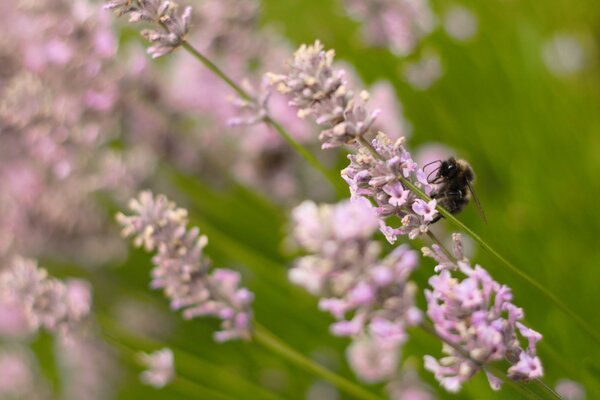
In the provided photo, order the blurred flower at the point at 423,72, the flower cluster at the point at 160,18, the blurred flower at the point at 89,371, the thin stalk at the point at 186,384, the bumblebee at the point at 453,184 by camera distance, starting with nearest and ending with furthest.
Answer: the flower cluster at the point at 160,18 < the bumblebee at the point at 453,184 < the thin stalk at the point at 186,384 < the blurred flower at the point at 423,72 < the blurred flower at the point at 89,371

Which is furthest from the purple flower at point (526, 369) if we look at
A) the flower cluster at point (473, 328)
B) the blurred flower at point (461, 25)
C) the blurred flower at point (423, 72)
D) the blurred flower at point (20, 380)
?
the blurred flower at point (20, 380)

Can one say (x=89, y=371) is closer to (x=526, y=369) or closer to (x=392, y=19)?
(x=392, y=19)

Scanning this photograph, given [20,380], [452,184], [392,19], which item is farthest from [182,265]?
[20,380]

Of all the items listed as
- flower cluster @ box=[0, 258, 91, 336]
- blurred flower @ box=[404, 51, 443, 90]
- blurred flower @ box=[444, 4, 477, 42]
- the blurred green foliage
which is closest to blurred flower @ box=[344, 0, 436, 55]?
blurred flower @ box=[404, 51, 443, 90]

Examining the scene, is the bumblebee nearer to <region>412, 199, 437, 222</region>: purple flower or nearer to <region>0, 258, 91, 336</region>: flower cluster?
<region>412, 199, 437, 222</region>: purple flower

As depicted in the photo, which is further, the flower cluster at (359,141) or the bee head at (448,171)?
the bee head at (448,171)

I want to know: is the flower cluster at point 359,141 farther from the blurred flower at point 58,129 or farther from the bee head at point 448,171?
the blurred flower at point 58,129

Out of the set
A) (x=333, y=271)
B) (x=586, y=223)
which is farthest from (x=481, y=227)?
(x=333, y=271)

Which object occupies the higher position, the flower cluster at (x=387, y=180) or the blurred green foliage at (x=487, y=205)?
the blurred green foliage at (x=487, y=205)
